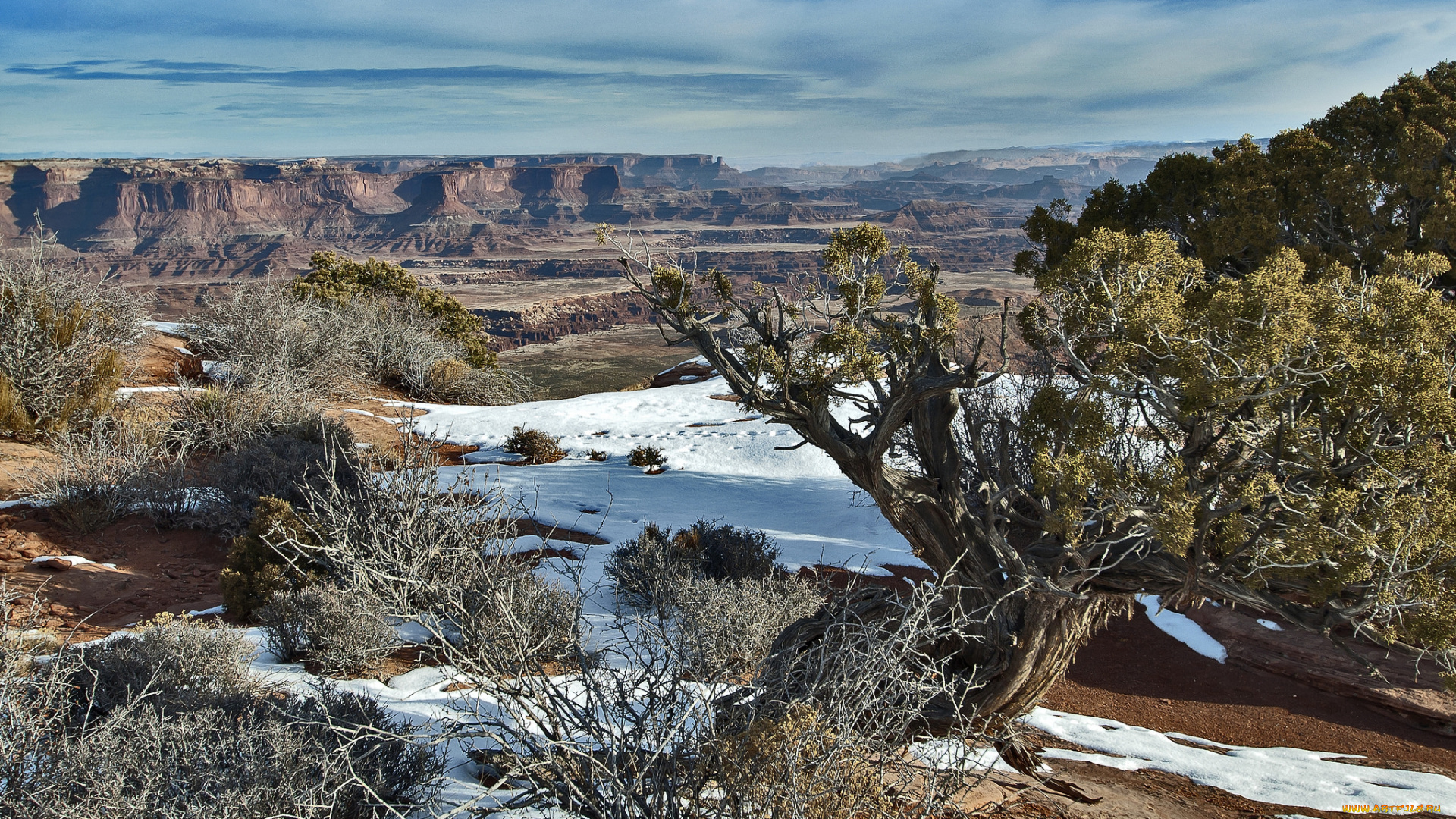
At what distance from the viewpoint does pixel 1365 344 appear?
344cm

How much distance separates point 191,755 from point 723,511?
8.05m

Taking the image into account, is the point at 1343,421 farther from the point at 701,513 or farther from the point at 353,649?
the point at 701,513

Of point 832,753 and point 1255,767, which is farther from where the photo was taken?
point 1255,767

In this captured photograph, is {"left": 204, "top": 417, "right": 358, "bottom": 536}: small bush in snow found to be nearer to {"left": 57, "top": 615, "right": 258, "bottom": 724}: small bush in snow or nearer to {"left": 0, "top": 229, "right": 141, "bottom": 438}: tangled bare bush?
{"left": 0, "top": 229, "right": 141, "bottom": 438}: tangled bare bush

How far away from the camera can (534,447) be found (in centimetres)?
1276

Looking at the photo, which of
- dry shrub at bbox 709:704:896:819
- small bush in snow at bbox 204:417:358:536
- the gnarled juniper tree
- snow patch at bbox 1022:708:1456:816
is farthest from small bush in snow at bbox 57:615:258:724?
snow patch at bbox 1022:708:1456:816

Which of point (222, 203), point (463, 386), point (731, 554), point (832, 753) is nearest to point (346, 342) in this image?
point (463, 386)

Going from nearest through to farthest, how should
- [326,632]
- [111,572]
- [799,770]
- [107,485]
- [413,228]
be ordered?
[799,770], [326,632], [111,572], [107,485], [413,228]

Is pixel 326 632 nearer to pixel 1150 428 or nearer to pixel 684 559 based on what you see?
pixel 684 559

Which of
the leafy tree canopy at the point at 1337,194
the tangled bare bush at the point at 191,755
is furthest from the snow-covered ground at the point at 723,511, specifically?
the leafy tree canopy at the point at 1337,194

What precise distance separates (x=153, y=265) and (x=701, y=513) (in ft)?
464

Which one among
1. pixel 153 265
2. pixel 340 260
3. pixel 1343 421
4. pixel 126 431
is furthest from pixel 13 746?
pixel 153 265

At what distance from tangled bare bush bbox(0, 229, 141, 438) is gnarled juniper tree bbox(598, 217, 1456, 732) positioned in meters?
9.48

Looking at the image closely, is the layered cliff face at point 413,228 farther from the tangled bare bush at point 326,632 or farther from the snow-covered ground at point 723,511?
the tangled bare bush at point 326,632
